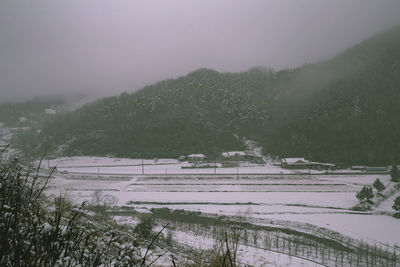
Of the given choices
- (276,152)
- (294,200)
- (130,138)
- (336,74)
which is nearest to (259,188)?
(294,200)

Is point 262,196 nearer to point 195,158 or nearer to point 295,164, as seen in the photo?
point 295,164

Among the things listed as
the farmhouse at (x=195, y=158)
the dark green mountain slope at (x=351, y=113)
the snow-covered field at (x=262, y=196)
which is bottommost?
the snow-covered field at (x=262, y=196)

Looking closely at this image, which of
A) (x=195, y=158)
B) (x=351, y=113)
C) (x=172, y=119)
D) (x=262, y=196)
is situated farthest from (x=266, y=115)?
(x=262, y=196)

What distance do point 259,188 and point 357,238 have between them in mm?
12815

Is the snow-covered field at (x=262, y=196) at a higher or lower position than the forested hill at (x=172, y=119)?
lower

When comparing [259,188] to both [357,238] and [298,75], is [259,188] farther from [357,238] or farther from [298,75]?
[298,75]

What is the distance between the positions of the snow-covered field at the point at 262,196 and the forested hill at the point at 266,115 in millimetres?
20233

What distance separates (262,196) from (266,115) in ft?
261

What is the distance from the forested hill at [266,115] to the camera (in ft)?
187

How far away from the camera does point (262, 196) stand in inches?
925

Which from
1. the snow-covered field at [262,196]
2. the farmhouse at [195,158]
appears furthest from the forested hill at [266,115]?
the snow-covered field at [262,196]

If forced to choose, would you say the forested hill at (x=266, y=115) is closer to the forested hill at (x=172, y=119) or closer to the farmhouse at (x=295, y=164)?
the forested hill at (x=172, y=119)

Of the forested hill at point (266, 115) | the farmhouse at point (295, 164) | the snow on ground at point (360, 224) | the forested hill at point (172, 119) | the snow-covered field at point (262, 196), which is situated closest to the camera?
the snow on ground at point (360, 224)

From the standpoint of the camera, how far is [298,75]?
4761 inches
